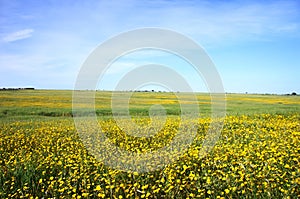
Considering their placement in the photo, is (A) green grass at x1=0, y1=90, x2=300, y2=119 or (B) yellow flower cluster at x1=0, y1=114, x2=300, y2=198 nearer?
(B) yellow flower cluster at x1=0, y1=114, x2=300, y2=198

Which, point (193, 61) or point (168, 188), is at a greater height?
point (193, 61)

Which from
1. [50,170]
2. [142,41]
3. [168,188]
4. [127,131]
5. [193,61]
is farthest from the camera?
[127,131]

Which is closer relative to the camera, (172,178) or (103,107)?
(172,178)

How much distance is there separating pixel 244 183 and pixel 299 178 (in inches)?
39.7

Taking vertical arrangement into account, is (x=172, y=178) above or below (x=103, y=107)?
below

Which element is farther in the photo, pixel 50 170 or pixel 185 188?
pixel 50 170

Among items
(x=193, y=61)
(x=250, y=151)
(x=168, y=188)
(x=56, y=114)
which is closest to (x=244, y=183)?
(x=168, y=188)

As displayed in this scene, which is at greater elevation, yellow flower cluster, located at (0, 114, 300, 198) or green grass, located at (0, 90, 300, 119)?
green grass, located at (0, 90, 300, 119)

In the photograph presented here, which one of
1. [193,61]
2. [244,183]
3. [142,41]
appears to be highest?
[142,41]

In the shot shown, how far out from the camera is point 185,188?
6.09m

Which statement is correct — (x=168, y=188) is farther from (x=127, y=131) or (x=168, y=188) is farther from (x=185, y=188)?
(x=127, y=131)

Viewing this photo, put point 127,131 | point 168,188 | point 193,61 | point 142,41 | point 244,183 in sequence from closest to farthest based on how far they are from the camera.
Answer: point 244,183, point 168,188, point 193,61, point 142,41, point 127,131

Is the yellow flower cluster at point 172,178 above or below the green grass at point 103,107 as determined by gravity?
below

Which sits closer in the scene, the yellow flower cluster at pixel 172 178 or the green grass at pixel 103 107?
the yellow flower cluster at pixel 172 178
